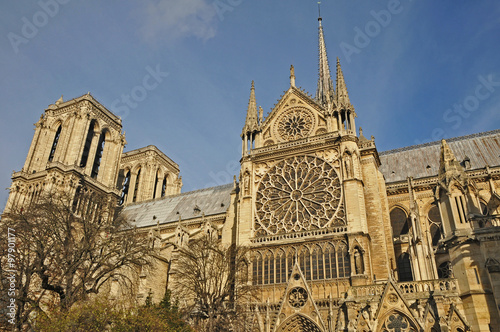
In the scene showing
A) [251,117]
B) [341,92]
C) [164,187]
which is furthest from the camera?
[164,187]

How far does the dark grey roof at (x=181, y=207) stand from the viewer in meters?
42.6

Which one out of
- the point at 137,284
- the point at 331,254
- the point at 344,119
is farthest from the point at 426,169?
the point at 137,284

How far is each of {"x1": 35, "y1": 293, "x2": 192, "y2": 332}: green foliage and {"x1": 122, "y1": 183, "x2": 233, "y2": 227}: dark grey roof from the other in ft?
67.6

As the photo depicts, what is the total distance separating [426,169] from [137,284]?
22727mm

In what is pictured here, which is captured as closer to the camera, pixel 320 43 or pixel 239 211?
pixel 239 211

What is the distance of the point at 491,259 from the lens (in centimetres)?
1451

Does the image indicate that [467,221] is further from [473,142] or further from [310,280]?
[473,142]

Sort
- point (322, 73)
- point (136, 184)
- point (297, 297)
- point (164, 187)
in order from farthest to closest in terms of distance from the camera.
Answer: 1. point (164, 187)
2. point (136, 184)
3. point (322, 73)
4. point (297, 297)

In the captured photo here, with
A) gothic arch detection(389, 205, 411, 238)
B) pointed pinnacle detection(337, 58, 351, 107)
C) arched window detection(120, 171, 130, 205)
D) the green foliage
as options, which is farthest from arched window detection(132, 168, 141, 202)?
the green foliage

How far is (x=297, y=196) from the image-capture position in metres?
28.0

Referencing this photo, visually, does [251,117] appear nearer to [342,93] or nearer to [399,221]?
[342,93]

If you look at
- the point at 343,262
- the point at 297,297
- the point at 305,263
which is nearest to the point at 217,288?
the point at 297,297

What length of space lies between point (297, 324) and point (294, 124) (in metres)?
14.4

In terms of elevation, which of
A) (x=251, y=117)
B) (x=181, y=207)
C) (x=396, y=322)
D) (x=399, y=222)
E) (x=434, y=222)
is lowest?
(x=396, y=322)
